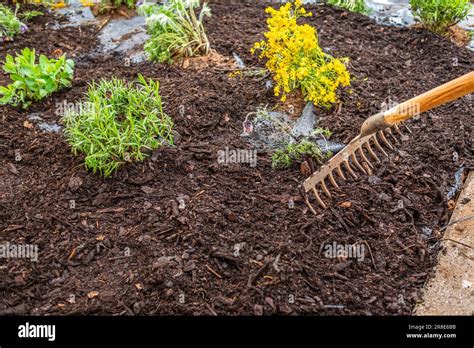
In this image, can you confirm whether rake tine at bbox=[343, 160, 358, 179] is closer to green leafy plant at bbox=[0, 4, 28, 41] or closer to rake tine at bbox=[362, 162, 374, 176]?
rake tine at bbox=[362, 162, 374, 176]

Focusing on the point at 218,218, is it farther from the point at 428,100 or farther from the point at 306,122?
the point at 428,100

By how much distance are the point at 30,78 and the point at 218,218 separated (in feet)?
7.73

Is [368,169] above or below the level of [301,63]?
below

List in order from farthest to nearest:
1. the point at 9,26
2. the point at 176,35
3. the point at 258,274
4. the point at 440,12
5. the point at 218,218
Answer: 1. the point at 9,26
2. the point at 440,12
3. the point at 176,35
4. the point at 218,218
5. the point at 258,274

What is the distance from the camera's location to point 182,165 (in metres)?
4.03

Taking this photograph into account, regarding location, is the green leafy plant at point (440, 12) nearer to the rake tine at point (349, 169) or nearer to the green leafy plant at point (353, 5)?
the green leafy plant at point (353, 5)

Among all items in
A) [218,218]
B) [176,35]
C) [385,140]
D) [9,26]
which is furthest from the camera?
[9,26]

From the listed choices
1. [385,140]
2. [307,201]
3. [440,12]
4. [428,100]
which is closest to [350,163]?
[385,140]

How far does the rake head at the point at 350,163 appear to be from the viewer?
3727 millimetres

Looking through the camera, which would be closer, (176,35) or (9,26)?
(176,35)

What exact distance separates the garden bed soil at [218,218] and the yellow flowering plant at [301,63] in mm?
241

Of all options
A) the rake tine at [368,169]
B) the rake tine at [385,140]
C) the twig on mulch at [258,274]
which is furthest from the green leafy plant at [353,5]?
the twig on mulch at [258,274]

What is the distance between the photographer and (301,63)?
14.2ft

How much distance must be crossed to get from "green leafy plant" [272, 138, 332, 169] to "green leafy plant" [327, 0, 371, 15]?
2811 millimetres
